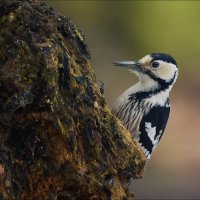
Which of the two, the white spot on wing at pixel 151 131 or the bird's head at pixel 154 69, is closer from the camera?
the white spot on wing at pixel 151 131

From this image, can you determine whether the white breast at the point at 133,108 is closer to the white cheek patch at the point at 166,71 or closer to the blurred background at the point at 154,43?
the white cheek patch at the point at 166,71

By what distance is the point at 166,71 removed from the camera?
604cm

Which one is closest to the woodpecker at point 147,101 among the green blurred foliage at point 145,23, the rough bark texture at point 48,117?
the rough bark texture at point 48,117

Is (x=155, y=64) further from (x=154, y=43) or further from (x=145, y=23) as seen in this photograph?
(x=145, y=23)

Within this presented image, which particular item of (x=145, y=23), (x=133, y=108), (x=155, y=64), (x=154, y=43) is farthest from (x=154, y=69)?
(x=145, y=23)

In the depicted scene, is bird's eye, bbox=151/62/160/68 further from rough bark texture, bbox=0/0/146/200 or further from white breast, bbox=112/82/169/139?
rough bark texture, bbox=0/0/146/200

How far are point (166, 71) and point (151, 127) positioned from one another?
1.39ft

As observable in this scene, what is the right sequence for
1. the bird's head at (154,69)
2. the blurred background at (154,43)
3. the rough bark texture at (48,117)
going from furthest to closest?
1. the blurred background at (154,43)
2. the bird's head at (154,69)
3. the rough bark texture at (48,117)

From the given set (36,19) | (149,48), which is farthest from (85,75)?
(149,48)

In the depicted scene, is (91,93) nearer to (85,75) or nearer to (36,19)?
(85,75)

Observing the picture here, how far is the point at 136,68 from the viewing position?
19.6 feet

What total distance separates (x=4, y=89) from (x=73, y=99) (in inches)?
15.1

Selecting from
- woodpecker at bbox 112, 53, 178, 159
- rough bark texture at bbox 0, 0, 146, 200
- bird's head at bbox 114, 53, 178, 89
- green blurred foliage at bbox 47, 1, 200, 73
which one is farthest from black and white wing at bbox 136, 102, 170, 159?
green blurred foliage at bbox 47, 1, 200, 73

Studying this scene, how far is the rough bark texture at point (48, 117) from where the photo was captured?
3928 mm
